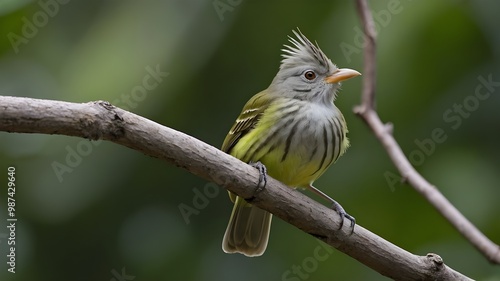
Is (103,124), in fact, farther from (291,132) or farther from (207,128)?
(207,128)

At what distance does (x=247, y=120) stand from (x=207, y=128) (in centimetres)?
72

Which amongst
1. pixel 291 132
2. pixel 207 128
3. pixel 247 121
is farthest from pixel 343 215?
pixel 207 128

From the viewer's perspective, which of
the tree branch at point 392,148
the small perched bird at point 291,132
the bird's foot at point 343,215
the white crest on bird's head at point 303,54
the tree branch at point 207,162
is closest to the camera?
the tree branch at point 207,162

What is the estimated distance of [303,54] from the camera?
4473 mm

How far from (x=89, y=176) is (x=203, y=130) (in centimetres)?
75

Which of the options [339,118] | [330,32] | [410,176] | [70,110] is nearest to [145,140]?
[70,110]

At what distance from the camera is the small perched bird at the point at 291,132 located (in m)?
3.91

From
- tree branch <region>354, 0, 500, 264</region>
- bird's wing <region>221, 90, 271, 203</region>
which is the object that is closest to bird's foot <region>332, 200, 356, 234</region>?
tree branch <region>354, 0, 500, 264</region>

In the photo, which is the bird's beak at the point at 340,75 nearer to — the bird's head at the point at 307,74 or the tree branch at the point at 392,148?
the bird's head at the point at 307,74

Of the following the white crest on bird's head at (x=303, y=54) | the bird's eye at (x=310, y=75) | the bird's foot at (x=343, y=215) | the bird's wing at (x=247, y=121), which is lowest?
the bird's foot at (x=343, y=215)

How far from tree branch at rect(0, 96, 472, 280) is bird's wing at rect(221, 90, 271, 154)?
70cm

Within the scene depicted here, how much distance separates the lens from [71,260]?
183 inches

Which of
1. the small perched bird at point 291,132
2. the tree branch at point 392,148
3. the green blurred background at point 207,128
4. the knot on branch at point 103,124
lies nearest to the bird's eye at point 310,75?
the small perched bird at point 291,132

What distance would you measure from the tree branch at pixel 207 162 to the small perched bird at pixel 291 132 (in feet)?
0.56
